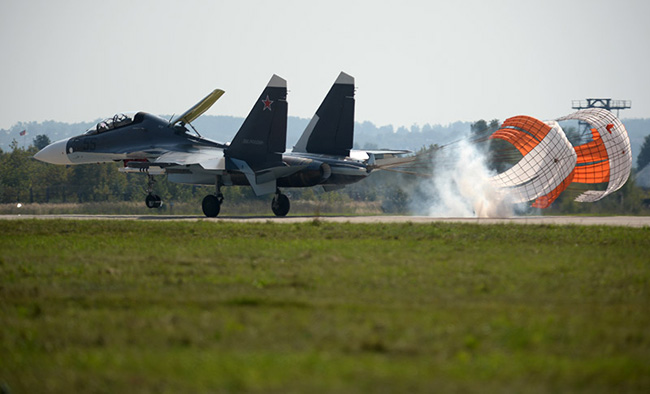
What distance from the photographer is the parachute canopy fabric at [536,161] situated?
95.4 feet

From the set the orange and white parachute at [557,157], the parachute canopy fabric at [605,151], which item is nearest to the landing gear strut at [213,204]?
the orange and white parachute at [557,157]

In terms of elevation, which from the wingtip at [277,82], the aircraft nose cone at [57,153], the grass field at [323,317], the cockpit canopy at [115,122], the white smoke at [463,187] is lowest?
the grass field at [323,317]

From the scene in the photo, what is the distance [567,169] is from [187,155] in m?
14.1

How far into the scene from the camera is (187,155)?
3025 centimetres

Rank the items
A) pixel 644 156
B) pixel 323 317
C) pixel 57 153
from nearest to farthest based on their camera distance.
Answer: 1. pixel 323 317
2. pixel 57 153
3. pixel 644 156

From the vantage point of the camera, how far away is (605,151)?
30375 millimetres

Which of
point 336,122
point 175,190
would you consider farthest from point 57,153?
point 175,190

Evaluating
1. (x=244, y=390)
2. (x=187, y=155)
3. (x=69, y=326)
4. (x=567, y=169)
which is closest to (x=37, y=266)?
(x=69, y=326)

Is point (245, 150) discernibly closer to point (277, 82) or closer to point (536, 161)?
point (277, 82)

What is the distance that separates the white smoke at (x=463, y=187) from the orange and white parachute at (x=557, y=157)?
559 mm

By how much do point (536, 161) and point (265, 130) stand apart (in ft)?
34.1

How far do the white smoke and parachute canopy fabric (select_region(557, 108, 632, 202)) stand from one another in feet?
12.3

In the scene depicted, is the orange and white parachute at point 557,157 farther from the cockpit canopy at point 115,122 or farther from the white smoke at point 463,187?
the cockpit canopy at point 115,122

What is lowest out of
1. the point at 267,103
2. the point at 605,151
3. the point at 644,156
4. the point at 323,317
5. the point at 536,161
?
the point at 323,317
